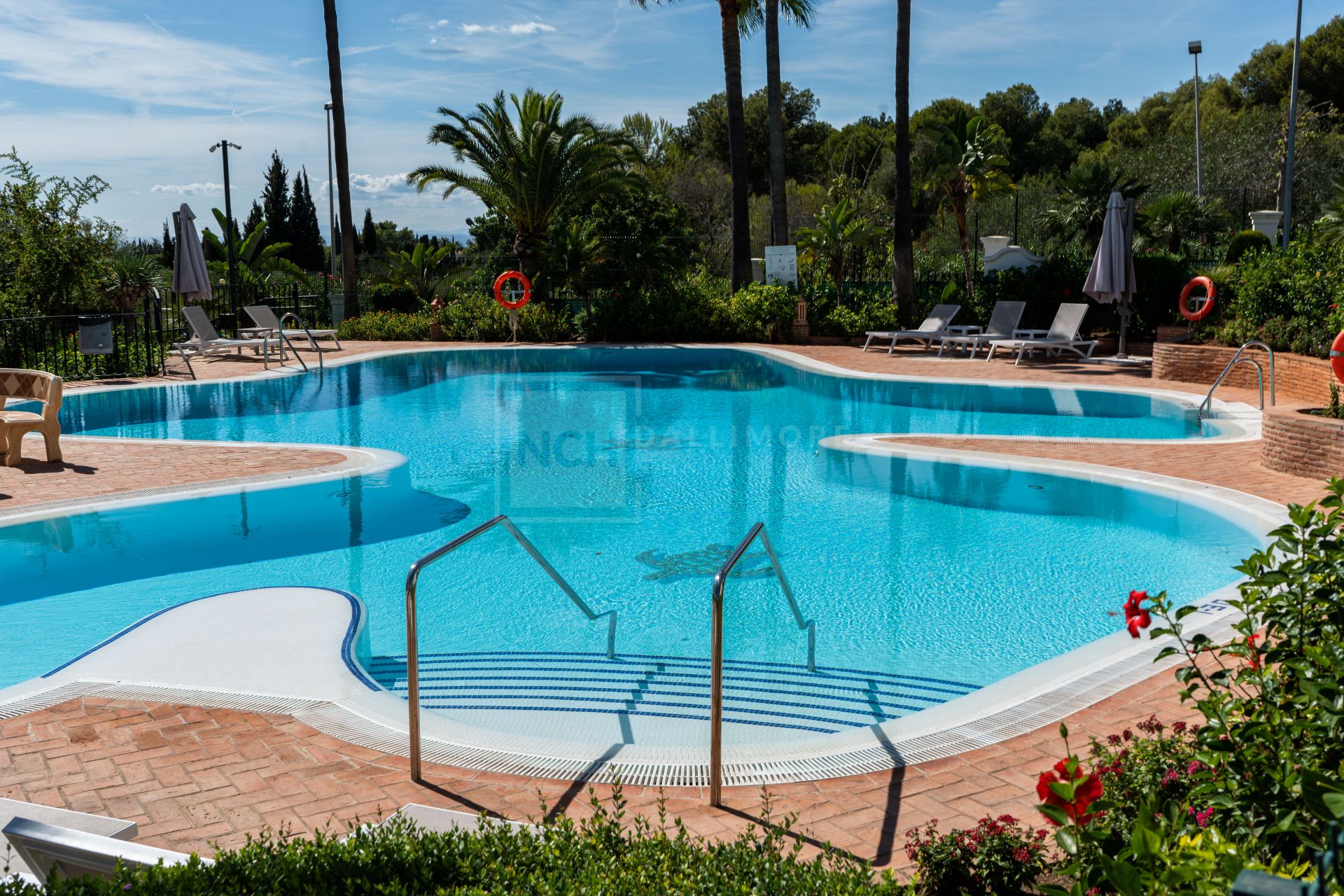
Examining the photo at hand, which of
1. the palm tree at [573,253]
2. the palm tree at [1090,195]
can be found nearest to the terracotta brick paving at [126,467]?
the palm tree at [573,253]

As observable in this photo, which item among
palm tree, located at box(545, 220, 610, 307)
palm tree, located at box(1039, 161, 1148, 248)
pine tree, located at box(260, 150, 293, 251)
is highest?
pine tree, located at box(260, 150, 293, 251)

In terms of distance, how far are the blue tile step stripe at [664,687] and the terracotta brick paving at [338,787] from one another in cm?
124

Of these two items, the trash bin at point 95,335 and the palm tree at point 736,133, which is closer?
the trash bin at point 95,335

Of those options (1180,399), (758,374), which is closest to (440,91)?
(758,374)

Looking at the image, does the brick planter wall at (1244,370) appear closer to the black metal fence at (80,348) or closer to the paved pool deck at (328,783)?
the paved pool deck at (328,783)

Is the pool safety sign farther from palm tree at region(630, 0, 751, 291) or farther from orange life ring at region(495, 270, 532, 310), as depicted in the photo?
orange life ring at region(495, 270, 532, 310)

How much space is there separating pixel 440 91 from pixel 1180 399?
19241 millimetres

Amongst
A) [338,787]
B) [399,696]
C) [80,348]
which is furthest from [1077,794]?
[80,348]

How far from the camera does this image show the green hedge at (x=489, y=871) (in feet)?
8.32

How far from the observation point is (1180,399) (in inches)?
554

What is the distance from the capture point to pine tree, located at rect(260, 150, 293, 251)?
5291cm

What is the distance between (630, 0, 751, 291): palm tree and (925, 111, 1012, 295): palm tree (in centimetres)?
423

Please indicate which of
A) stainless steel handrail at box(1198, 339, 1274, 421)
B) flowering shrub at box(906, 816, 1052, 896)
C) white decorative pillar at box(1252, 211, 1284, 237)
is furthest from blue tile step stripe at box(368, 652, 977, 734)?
white decorative pillar at box(1252, 211, 1284, 237)

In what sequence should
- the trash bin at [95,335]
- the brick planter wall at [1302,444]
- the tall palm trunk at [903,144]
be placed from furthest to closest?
the tall palm trunk at [903,144]
the trash bin at [95,335]
the brick planter wall at [1302,444]
